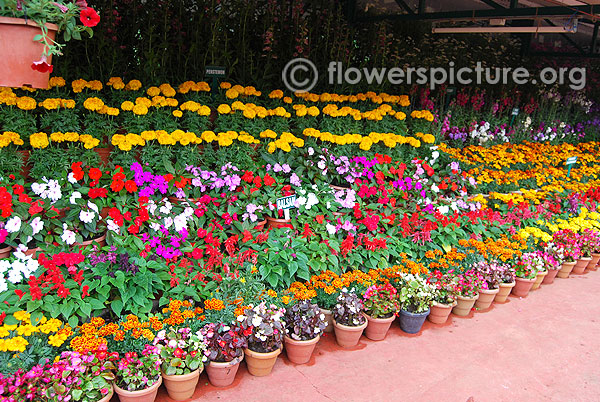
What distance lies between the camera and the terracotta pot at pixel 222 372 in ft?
8.52

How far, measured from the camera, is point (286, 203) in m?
3.57

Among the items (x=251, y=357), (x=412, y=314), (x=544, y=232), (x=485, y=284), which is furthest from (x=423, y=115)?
(x=251, y=357)

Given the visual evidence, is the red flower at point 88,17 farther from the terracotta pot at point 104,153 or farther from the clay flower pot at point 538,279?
the clay flower pot at point 538,279

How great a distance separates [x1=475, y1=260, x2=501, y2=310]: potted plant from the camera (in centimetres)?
385

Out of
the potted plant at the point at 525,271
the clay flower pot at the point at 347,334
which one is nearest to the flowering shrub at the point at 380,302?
the clay flower pot at the point at 347,334

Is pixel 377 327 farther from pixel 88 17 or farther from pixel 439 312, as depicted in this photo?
pixel 88 17

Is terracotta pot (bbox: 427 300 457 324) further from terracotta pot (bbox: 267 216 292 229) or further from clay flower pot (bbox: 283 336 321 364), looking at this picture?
terracotta pot (bbox: 267 216 292 229)

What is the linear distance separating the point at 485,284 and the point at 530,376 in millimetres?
920

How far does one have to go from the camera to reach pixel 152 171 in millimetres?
3477

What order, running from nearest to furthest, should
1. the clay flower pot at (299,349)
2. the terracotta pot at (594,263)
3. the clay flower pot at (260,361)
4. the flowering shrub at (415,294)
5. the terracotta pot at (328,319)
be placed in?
the clay flower pot at (260,361), the clay flower pot at (299,349), the terracotta pot at (328,319), the flowering shrub at (415,294), the terracotta pot at (594,263)

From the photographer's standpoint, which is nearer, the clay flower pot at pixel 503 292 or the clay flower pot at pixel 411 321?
the clay flower pot at pixel 411 321

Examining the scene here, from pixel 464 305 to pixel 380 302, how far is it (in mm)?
945

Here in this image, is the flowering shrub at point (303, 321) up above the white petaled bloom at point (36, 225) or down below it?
below

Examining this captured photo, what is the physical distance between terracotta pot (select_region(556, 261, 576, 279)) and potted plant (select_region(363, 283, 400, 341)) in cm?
252
